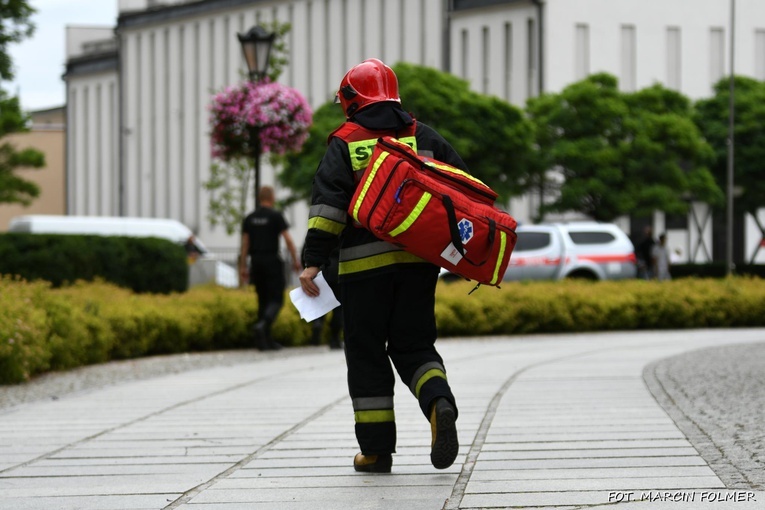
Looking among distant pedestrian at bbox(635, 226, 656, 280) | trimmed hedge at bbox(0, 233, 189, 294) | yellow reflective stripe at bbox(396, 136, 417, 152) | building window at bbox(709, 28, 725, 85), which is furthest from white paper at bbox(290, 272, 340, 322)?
building window at bbox(709, 28, 725, 85)

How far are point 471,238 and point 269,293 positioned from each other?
388 inches

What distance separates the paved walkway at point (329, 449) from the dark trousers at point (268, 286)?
3.48m

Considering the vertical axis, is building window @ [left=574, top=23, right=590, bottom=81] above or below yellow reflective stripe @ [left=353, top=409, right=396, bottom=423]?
above

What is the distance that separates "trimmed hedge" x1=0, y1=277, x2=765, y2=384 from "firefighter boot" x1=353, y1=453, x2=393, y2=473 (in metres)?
5.92

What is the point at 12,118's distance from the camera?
171 feet

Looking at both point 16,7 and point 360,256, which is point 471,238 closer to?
point 360,256

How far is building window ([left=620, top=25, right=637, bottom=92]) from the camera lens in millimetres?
64438

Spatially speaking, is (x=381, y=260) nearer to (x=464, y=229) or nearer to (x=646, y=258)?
(x=464, y=229)

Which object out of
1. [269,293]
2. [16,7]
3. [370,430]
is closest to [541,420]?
[370,430]

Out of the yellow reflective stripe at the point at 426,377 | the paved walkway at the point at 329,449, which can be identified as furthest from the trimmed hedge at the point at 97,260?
the yellow reflective stripe at the point at 426,377

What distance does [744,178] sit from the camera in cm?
5353

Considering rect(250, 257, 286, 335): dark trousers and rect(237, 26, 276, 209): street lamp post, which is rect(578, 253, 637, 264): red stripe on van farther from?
rect(250, 257, 286, 335): dark trousers

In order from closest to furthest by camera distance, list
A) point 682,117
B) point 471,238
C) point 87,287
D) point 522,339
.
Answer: point 471,238, point 87,287, point 522,339, point 682,117

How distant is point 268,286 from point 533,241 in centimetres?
1514
